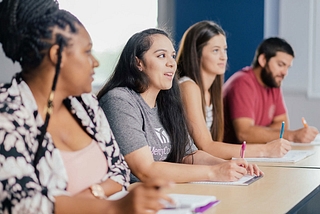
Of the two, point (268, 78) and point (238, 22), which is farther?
point (238, 22)

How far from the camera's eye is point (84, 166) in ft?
5.02

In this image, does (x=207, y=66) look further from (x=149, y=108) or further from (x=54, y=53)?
(x=54, y=53)

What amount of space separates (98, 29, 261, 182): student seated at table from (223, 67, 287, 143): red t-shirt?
39.5 inches

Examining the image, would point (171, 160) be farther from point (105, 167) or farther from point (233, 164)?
point (105, 167)

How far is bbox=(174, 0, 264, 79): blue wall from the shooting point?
15.2 ft

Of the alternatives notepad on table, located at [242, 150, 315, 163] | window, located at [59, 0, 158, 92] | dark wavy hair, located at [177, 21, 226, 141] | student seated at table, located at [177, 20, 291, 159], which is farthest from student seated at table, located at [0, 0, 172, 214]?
window, located at [59, 0, 158, 92]

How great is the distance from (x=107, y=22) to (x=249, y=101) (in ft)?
5.50

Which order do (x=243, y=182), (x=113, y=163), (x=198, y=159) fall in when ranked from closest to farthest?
(x=113, y=163) → (x=243, y=182) → (x=198, y=159)

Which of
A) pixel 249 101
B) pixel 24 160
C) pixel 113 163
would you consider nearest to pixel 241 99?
pixel 249 101

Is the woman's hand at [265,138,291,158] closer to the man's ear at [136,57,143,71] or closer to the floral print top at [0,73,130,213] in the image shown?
the man's ear at [136,57,143,71]

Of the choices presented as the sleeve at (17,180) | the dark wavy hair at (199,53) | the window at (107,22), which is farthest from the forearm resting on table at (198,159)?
the window at (107,22)

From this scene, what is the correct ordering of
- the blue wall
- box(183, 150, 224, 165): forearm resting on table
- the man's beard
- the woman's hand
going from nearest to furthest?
box(183, 150, 224, 165): forearm resting on table < the woman's hand < the man's beard < the blue wall

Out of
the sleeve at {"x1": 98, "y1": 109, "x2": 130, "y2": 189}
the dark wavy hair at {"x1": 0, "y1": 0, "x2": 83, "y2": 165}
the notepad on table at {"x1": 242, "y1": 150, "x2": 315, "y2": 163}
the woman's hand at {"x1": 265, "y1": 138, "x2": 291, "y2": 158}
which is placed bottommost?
the notepad on table at {"x1": 242, "y1": 150, "x2": 315, "y2": 163}

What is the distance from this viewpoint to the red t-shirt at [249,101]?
3.38 m
